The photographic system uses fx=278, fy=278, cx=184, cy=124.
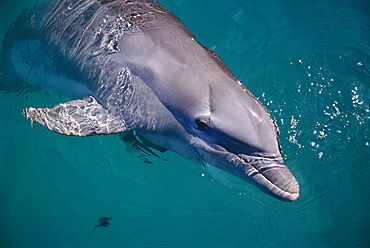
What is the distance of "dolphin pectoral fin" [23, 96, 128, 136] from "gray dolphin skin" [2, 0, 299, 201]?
15 mm

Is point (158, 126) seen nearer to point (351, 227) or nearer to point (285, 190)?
point (285, 190)

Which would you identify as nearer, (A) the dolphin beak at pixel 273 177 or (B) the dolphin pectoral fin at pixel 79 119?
(A) the dolphin beak at pixel 273 177

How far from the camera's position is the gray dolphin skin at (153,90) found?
3381 mm

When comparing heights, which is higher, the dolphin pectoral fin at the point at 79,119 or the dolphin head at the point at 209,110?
the dolphin head at the point at 209,110

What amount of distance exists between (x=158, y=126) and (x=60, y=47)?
2.39m

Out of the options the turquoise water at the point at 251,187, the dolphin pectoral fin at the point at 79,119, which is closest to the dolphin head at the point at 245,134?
the dolphin pectoral fin at the point at 79,119

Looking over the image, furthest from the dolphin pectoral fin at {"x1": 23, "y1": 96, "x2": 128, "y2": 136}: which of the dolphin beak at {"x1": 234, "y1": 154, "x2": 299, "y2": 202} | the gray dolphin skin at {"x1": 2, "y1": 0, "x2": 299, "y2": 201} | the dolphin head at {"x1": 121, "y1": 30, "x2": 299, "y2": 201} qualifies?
the dolphin beak at {"x1": 234, "y1": 154, "x2": 299, "y2": 202}

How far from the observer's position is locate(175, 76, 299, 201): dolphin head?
10.9 feet

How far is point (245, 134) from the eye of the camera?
131 inches

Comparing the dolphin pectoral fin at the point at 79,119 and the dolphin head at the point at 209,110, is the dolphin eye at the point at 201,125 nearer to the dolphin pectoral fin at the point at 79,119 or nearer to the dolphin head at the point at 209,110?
the dolphin head at the point at 209,110

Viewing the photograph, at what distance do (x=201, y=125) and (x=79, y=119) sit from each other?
75.8 inches

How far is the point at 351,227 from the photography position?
597cm

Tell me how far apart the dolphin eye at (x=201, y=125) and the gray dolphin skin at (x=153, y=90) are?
0.01 meters

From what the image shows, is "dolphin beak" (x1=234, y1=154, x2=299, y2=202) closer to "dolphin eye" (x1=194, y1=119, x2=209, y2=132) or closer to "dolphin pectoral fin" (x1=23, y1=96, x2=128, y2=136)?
"dolphin eye" (x1=194, y1=119, x2=209, y2=132)
